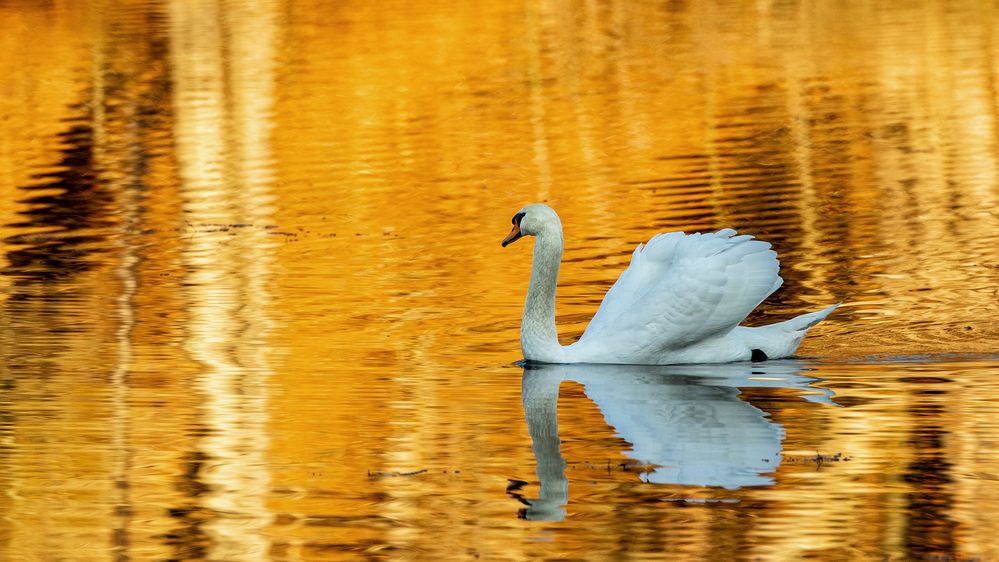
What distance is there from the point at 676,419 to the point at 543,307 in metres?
2.19

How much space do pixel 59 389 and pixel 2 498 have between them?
2724 millimetres

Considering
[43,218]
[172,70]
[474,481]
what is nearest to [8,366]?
[474,481]

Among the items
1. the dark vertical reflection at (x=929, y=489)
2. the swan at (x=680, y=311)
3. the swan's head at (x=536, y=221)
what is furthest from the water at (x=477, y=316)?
the swan's head at (x=536, y=221)

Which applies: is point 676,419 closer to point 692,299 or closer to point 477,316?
point 692,299

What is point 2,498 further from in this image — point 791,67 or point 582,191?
point 791,67

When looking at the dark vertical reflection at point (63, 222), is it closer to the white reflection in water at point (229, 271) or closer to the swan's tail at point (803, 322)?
the white reflection in water at point (229, 271)

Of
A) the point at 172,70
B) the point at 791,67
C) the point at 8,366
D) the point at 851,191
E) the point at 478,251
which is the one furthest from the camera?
the point at 172,70

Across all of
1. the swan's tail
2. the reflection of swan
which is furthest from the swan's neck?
the swan's tail

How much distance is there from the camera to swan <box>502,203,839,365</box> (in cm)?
1174

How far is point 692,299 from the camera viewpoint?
1168 cm

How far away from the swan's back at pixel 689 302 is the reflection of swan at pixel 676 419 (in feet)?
0.50

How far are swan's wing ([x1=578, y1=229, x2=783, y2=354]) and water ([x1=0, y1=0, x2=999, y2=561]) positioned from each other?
255mm

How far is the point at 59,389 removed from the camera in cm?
1169

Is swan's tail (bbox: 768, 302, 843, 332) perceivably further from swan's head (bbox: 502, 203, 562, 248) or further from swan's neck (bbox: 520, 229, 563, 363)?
swan's head (bbox: 502, 203, 562, 248)
